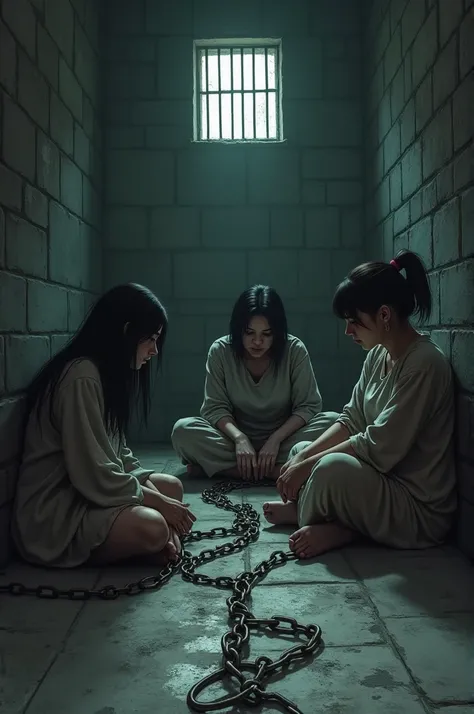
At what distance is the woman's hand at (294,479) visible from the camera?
248 cm

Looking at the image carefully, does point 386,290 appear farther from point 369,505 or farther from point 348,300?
point 369,505

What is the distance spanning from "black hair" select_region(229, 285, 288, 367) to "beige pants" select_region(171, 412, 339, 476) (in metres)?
0.43

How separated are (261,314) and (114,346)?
150 centimetres

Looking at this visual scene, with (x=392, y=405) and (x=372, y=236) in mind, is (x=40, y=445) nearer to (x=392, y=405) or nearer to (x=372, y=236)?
(x=392, y=405)

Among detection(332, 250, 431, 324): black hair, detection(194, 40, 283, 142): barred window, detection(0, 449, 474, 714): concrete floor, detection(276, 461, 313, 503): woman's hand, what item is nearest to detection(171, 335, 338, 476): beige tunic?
detection(276, 461, 313, 503): woman's hand

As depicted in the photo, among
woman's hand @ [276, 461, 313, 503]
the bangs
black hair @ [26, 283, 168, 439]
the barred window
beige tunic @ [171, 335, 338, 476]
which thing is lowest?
woman's hand @ [276, 461, 313, 503]

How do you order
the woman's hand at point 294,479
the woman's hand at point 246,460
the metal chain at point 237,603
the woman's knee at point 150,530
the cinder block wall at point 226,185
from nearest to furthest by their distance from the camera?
the metal chain at point 237,603, the woman's knee at point 150,530, the woman's hand at point 294,479, the woman's hand at point 246,460, the cinder block wall at point 226,185

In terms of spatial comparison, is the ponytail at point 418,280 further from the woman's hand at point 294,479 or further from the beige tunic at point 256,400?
the beige tunic at point 256,400

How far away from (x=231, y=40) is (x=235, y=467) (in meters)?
3.05

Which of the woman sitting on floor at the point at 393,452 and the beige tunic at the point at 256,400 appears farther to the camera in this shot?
the beige tunic at the point at 256,400

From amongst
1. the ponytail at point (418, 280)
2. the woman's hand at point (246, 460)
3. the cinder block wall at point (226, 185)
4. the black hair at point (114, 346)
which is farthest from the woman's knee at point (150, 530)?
the cinder block wall at point (226, 185)

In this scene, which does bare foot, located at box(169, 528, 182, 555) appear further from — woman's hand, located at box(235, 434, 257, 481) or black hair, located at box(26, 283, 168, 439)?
woman's hand, located at box(235, 434, 257, 481)

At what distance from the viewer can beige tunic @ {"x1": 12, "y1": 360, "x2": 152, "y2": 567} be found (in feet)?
6.80

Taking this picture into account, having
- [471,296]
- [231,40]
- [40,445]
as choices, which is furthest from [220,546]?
[231,40]
